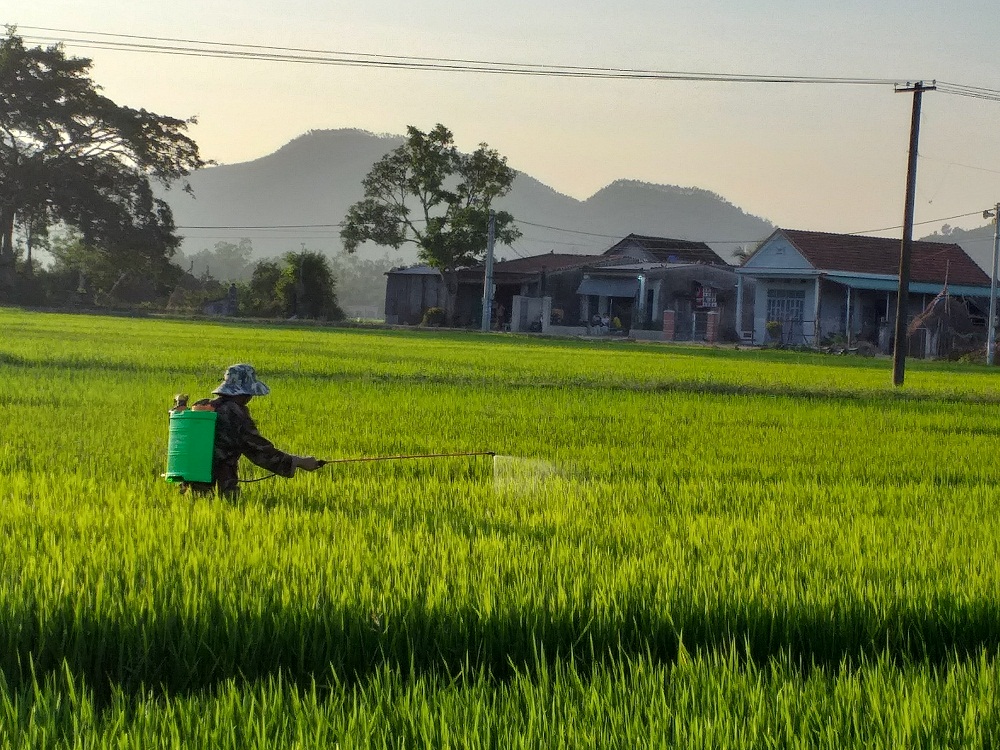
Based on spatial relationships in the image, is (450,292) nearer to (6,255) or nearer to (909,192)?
(6,255)

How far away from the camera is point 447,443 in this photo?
30.9ft

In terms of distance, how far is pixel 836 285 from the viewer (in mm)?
44000

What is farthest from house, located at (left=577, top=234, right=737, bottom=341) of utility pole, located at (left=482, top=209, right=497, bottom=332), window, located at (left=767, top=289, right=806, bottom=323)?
utility pole, located at (left=482, top=209, right=497, bottom=332)

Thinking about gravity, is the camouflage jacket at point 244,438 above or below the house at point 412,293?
below

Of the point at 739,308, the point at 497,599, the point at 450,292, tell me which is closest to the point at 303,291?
the point at 450,292

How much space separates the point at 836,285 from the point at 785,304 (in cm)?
212

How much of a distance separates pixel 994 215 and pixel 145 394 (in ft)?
104

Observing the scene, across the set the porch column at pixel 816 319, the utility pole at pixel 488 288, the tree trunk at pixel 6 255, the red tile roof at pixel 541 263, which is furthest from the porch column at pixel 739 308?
the tree trunk at pixel 6 255

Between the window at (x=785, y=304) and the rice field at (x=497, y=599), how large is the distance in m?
36.0

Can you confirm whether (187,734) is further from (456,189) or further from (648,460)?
(456,189)

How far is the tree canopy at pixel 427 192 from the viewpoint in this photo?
52906 millimetres

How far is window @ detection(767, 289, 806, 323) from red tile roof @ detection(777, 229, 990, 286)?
1.45 metres

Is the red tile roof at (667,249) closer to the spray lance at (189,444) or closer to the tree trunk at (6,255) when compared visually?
the tree trunk at (6,255)

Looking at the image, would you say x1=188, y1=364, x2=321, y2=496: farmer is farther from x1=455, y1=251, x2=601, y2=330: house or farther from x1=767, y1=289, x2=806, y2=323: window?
x1=455, y1=251, x2=601, y2=330: house
